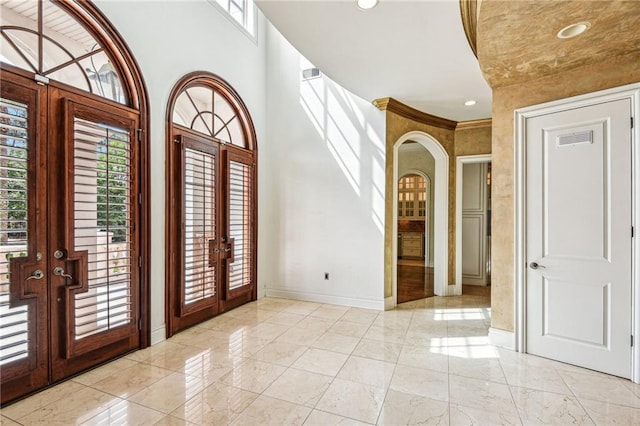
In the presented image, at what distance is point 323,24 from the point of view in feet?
8.45

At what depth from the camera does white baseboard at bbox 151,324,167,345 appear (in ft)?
10.6

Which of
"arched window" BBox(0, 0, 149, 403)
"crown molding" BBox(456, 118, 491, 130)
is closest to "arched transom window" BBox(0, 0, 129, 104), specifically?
"arched window" BBox(0, 0, 149, 403)

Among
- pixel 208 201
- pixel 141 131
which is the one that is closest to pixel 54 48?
pixel 141 131

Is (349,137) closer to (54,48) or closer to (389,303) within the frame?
(389,303)

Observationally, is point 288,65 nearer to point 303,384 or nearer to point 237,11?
point 237,11

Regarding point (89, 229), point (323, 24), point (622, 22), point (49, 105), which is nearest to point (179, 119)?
point (49, 105)

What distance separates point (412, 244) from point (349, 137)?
5.21 metres

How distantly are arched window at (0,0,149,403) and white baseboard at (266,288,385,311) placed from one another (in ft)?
7.42

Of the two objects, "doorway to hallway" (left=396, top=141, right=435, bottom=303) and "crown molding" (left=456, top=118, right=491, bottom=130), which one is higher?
"crown molding" (left=456, top=118, right=491, bottom=130)

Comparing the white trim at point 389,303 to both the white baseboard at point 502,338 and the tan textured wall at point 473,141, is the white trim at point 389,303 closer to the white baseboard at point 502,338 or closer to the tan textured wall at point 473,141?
the white baseboard at point 502,338

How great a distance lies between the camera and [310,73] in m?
4.84

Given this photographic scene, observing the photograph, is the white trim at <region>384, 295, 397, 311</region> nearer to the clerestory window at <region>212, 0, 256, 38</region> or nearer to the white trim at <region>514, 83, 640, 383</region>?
the white trim at <region>514, 83, 640, 383</region>

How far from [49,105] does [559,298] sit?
4.57 m

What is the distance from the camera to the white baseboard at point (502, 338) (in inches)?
123
